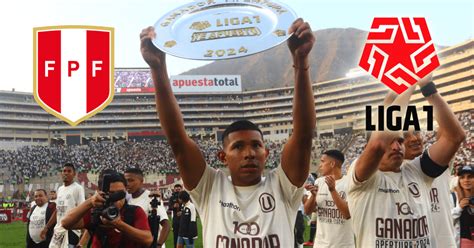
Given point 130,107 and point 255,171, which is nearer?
point 255,171

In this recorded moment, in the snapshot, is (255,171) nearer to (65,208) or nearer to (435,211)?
(435,211)

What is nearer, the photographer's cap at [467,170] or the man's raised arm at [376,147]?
the man's raised arm at [376,147]

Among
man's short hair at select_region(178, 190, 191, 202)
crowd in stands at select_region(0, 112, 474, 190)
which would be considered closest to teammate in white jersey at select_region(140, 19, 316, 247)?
man's short hair at select_region(178, 190, 191, 202)

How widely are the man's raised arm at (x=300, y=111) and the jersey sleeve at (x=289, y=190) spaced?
0.10 ft

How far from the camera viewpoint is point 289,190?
312 centimetres

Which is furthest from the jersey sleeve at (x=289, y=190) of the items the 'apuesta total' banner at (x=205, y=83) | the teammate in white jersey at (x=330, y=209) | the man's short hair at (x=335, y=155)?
the 'apuesta total' banner at (x=205, y=83)

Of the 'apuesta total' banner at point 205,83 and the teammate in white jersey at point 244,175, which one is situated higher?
the 'apuesta total' banner at point 205,83

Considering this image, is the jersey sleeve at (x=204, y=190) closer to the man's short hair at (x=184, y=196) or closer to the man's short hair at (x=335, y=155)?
the man's short hair at (x=335, y=155)

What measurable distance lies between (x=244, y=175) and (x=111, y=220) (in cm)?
136

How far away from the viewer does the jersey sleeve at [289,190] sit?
311cm

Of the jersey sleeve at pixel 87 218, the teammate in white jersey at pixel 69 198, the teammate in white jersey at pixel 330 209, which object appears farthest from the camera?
the teammate in white jersey at pixel 69 198

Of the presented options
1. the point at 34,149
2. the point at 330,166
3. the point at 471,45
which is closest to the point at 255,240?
the point at 330,166

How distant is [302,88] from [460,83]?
116 metres

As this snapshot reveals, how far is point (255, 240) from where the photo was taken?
2.96m
